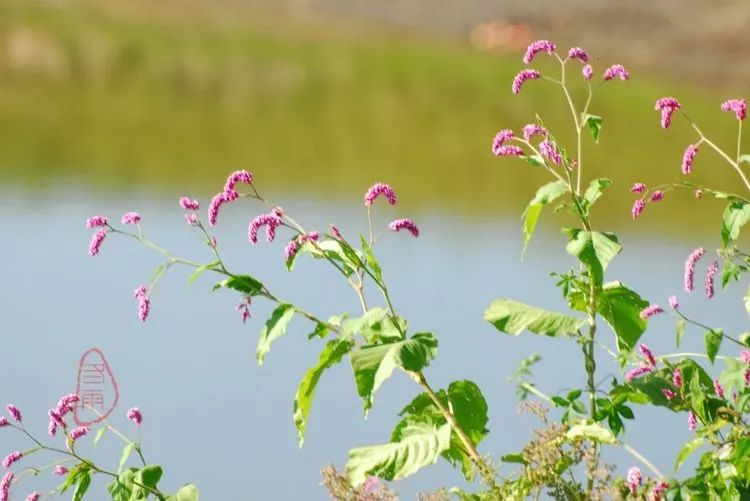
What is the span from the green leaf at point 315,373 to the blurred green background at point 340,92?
9.74 feet

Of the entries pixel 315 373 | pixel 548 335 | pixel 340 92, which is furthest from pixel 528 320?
pixel 340 92

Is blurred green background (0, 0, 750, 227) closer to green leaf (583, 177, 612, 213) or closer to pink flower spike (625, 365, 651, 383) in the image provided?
pink flower spike (625, 365, 651, 383)

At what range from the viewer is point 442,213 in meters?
4.59

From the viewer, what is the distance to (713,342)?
64.4 inches

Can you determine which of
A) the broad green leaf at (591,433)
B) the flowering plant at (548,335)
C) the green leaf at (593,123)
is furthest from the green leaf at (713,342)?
the green leaf at (593,123)

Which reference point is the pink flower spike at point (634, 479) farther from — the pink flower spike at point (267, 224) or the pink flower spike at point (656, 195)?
the pink flower spike at point (267, 224)

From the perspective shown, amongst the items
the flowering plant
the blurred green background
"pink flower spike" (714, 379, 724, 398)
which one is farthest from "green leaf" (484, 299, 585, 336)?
the blurred green background

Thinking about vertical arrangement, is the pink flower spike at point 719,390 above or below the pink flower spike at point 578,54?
below

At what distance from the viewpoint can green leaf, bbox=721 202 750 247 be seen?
1.61m

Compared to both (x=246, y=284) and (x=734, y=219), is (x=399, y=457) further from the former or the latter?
(x=734, y=219)

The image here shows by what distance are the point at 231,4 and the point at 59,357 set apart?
18.6 feet

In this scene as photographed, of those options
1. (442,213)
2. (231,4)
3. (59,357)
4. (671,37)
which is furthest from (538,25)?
(59,357)

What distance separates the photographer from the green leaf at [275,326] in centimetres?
159

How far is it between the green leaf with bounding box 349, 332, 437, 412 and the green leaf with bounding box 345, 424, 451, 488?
0.07 metres
